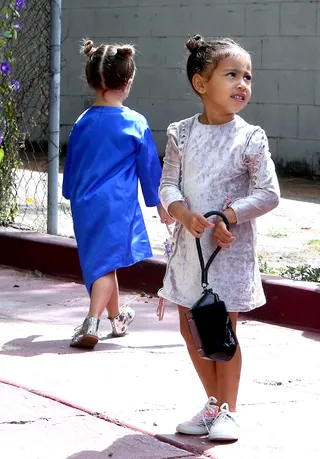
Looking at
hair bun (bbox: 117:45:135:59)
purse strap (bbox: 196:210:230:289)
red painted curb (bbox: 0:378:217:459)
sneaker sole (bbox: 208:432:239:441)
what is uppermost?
hair bun (bbox: 117:45:135:59)

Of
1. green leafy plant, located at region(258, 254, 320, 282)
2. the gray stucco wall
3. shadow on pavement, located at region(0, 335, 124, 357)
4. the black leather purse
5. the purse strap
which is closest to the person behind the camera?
the black leather purse

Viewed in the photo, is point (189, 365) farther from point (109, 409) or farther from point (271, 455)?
point (271, 455)

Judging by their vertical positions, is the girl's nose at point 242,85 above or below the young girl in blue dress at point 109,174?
above

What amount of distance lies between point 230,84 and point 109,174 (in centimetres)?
168

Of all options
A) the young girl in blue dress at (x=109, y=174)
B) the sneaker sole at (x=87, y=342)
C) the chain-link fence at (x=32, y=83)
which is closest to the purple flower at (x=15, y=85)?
the chain-link fence at (x=32, y=83)

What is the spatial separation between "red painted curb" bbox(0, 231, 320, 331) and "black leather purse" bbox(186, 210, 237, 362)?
82.5 inches

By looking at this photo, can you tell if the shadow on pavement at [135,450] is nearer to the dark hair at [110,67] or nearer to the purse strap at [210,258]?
the purse strap at [210,258]

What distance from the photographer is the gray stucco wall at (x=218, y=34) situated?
435 inches

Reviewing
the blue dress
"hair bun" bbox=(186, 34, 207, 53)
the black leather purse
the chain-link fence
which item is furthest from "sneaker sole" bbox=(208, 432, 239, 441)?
the chain-link fence

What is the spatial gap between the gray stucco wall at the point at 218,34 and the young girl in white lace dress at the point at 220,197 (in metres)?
7.18

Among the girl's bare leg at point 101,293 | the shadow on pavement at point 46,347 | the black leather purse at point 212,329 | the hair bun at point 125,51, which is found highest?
the hair bun at point 125,51

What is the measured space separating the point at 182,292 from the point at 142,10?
28.7 ft

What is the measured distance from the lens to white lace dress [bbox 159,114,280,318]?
3.86 meters

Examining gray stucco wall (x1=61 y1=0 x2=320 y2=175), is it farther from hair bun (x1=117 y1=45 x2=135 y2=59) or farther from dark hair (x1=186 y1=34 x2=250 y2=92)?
dark hair (x1=186 y1=34 x2=250 y2=92)
